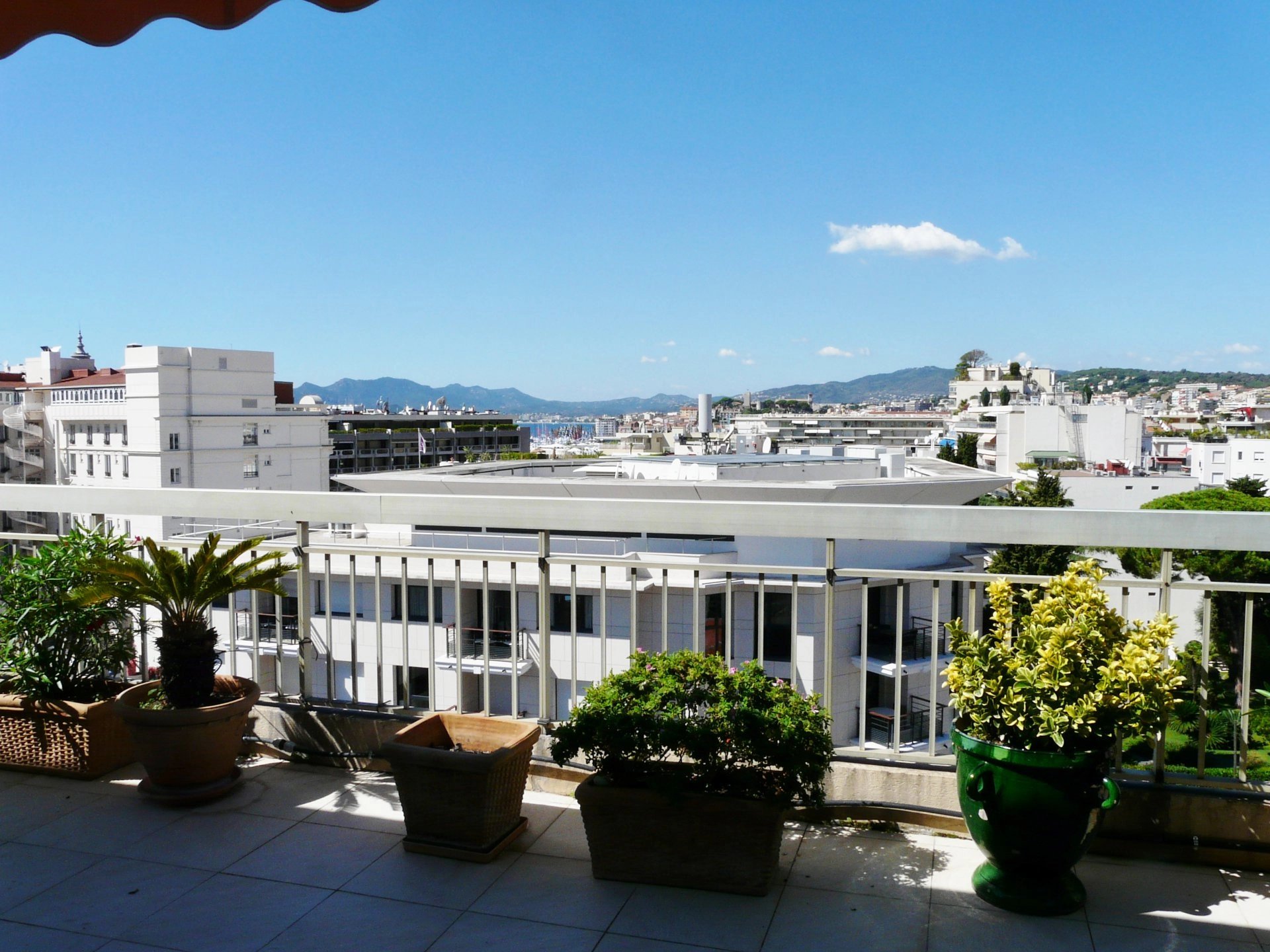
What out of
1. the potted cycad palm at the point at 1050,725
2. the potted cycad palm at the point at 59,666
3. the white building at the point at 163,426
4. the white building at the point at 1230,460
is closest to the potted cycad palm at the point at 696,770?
the potted cycad palm at the point at 1050,725

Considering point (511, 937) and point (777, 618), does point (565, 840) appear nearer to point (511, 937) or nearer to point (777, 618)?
point (511, 937)

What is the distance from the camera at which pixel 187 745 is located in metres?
3.45

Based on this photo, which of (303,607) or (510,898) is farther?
(303,607)

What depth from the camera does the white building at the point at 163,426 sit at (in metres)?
49.6

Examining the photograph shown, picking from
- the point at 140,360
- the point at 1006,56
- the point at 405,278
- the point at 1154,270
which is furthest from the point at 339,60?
the point at 1154,270

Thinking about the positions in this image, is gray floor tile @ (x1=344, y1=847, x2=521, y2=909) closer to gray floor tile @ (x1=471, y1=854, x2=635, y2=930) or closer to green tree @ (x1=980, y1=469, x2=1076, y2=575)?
gray floor tile @ (x1=471, y1=854, x2=635, y2=930)

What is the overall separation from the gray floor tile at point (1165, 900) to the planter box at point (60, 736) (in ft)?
12.2

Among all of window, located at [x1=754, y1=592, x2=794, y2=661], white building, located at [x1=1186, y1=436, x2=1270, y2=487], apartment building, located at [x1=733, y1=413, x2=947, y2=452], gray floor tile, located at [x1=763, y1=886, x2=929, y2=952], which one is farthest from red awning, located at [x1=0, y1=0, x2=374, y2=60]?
apartment building, located at [x1=733, y1=413, x2=947, y2=452]

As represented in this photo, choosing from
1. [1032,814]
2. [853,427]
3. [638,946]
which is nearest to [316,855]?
[638,946]

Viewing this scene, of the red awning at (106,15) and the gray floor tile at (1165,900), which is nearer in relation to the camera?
the gray floor tile at (1165,900)

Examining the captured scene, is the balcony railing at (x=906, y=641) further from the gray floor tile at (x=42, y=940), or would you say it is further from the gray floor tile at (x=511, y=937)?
the gray floor tile at (x=42, y=940)

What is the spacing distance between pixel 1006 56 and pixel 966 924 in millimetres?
127190

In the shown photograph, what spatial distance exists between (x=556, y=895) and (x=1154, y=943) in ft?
5.67

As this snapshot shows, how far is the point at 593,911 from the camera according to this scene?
2.68 metres
